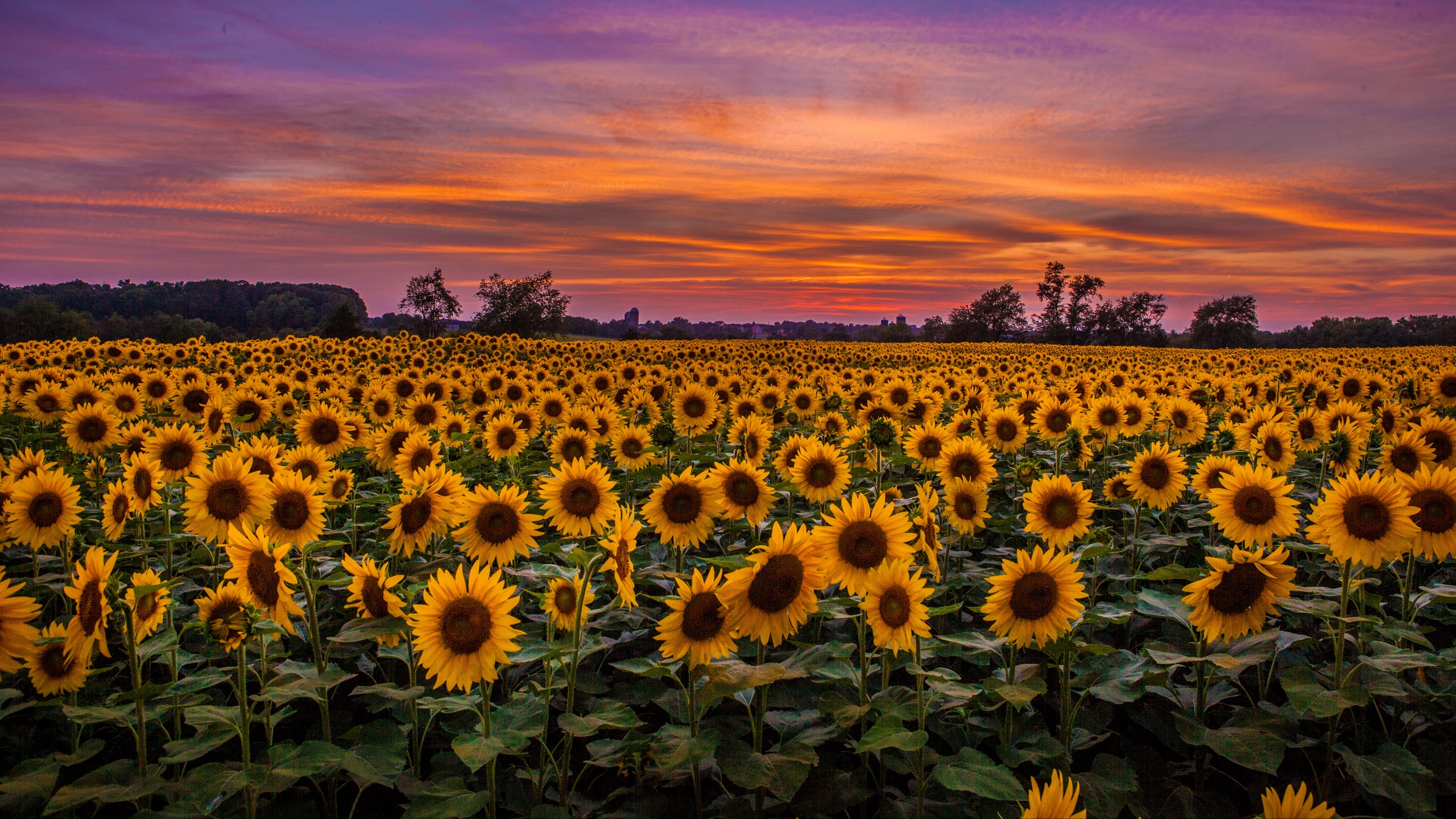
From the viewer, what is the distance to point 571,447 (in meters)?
7.47

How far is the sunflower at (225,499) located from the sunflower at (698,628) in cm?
285

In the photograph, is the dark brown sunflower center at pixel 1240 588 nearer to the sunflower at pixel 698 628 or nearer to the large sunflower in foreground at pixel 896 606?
the large sunflower in foreground at pixel 896 606

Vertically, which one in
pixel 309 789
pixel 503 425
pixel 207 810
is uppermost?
pixel 503 425

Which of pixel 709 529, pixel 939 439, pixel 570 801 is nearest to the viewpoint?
pixel 570 801

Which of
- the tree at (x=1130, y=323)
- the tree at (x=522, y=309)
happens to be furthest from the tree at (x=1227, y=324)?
the tree at (x=522, y=309)

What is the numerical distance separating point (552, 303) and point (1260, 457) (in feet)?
335

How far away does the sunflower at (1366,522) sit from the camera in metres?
3.66

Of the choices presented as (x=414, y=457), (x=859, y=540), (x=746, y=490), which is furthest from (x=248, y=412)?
(x=859, y=540)

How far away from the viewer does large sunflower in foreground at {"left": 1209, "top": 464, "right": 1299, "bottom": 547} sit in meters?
4.51

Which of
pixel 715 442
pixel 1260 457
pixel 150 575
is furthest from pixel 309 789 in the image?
pixel 1260 457

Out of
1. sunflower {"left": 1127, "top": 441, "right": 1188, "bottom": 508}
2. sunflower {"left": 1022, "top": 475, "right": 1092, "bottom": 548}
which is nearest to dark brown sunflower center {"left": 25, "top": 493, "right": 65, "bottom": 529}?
sunflower {"left": 1022, "top": 475, "right": 1092, "bottom": 548}

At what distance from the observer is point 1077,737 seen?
12.5 ft

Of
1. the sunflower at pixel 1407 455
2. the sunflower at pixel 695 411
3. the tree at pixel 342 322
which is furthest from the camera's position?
the tree at pixel 342 322

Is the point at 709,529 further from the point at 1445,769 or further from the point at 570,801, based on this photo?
the point at 1445,769
